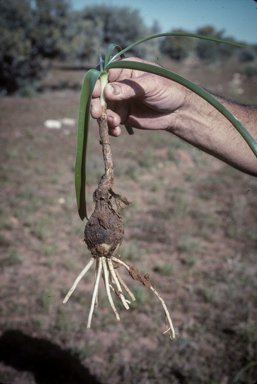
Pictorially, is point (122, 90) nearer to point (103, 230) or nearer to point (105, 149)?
point (105, 149)

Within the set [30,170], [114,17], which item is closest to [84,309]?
[30,170]

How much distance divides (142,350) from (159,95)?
1.98m

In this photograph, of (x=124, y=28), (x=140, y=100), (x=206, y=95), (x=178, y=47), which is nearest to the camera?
(x=206, y=95)

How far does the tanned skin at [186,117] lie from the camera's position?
1530mm

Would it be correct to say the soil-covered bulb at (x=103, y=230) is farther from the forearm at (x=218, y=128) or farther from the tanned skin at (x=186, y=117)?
the forearm at (x=218, y=128)

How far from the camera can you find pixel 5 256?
3020 millimetres

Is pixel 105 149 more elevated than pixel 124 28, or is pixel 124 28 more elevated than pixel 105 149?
pixel 124 28

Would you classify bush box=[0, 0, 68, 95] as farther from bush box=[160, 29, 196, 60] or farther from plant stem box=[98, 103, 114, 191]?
bush box=[160, 29, 196, 60]

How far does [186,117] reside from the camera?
1.71 metres

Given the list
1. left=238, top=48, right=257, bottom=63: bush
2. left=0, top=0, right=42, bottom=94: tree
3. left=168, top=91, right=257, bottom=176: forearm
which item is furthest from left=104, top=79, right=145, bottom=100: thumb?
left=238, top=48, right=257, bottom=63: bush

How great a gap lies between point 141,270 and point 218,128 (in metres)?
1.84

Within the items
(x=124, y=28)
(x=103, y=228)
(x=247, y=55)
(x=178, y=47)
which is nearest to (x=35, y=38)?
(x=124, y=28)

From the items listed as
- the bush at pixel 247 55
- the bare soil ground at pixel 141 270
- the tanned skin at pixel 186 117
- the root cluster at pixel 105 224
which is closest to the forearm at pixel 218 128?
the tanned skin at pixel 186 117

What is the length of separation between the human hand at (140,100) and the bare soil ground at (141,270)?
171cm
